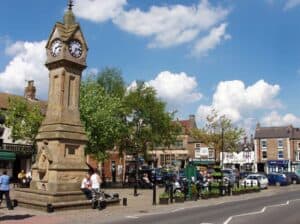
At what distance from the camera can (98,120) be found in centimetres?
3519

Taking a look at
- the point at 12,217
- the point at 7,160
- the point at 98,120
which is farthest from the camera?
the point at 7,160

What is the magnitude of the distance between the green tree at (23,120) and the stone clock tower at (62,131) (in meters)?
15.4

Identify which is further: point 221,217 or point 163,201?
point 163,201

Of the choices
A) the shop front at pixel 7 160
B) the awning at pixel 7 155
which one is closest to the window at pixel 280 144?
the shop front at pixel 7 160

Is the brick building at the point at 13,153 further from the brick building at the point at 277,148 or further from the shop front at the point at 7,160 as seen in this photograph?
the brick building at the point at 277,148

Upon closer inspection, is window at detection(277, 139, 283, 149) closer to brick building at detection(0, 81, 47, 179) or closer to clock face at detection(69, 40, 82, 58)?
brick building at detection(0, 81, 47, 179)

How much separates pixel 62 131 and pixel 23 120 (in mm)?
19819

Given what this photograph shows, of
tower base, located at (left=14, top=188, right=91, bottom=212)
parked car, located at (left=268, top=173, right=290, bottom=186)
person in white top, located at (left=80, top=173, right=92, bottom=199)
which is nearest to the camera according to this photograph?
tower base, located at (left=14, top=188, right=91, bottom=212)

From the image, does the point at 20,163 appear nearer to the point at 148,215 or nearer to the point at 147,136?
the point at 147,136

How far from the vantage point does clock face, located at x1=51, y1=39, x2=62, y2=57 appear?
2043 centimetres

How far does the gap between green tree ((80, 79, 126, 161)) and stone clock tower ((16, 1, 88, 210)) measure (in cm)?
1357

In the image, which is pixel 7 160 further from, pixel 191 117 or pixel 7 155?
pixel 191 117

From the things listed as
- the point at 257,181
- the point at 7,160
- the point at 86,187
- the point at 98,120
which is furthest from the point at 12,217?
the point at 257,181

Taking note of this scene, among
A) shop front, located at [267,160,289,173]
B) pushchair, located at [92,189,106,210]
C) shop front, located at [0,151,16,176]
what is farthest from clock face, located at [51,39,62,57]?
shop front, located at [267,160,289,173]
